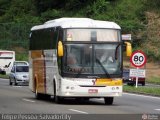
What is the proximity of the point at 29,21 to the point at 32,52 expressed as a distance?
5892cm

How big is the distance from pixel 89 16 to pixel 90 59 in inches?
2421

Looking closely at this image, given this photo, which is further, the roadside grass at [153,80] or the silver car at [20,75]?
the roadside grass at [153,80]

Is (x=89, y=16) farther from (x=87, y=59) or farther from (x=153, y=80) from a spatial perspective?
(x=87, y=59)

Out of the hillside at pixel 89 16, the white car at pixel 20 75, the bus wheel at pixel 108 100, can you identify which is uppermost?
the hillside at pixel 89 16

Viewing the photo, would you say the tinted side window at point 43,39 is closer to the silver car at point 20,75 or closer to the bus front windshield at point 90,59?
the bus front windshield at point 90,59

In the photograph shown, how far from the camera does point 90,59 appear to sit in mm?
26656

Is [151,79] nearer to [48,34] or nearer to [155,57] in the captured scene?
[155,57]

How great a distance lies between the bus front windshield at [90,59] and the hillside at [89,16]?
48910 millimetres

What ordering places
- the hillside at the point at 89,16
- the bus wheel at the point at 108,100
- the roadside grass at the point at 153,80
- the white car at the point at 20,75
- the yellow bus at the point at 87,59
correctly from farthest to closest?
1. the hillside at the point at 89,16
2. the roadside grass at the point at 153,80
3. the white car at the point at 20,75
4. the bus wheel at the point at 108,100
5. the yellow bus at the point at 87,59

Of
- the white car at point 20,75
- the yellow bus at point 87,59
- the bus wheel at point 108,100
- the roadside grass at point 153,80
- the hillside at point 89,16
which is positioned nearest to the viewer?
the yellow bus at point 87,59

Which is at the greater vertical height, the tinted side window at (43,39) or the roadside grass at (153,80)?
the tinted side window at (43,39)

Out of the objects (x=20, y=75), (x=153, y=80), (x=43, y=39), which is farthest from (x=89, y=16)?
(x=43, y=39)

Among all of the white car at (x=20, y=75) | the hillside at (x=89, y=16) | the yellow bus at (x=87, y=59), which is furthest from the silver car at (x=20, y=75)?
the hillside at (x=89, y=16)

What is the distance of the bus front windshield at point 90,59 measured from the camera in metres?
26.7
